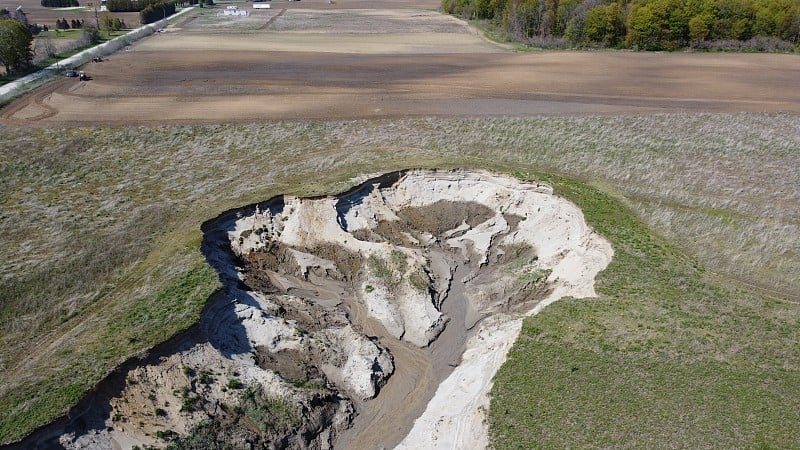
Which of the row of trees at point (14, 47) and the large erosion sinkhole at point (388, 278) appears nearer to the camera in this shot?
the large erosion sinkhole at point (388, 278)

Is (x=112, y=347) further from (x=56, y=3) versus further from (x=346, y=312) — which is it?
(x=56, y=3)

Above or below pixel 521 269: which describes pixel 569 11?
above

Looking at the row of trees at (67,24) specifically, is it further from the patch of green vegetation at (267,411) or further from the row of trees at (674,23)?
the patch of green vegetation at (267,411)

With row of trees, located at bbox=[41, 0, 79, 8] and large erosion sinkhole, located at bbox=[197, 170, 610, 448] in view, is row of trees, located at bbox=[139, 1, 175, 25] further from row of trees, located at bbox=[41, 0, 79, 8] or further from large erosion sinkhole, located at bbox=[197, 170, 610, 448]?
large erosion sinkhole, located at bbox=[197, 170, 610, 448]

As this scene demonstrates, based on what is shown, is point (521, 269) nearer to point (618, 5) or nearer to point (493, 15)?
point (618, 5)

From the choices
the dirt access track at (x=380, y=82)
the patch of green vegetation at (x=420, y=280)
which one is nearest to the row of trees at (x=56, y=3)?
the dirt access track at (x=380, y=82)

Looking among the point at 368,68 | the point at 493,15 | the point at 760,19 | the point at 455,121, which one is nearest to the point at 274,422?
the point at 455,121
